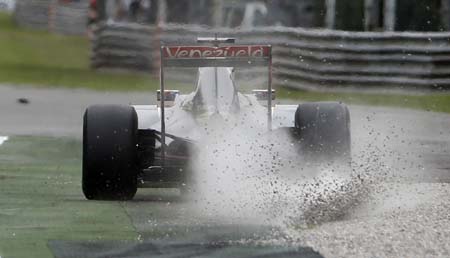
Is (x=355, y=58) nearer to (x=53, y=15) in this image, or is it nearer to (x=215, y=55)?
(x=215, y=55)

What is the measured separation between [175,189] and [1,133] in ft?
19.1

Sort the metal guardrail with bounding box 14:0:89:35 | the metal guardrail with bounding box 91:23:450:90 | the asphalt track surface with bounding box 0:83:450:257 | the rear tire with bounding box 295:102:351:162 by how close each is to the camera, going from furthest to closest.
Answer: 1. the metal guardrail with bounding box 14:0:89:35
2. the metal guardrail with bounding box 91:23:450:90
3. the rear tire with bounding box 295:102:351:162
4. the asphalt track surface with bounding box 0:83:450:257

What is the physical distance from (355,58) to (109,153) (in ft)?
44.8

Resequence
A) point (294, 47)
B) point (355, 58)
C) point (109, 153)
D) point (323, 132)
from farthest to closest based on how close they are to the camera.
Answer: point (294, 47) < point (355, 58) < point (323, 132) < point (109, 153)

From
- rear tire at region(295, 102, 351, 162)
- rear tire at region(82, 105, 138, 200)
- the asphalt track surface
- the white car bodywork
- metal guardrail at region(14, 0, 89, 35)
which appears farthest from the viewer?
metal guardrail at region(14, 0, 89, 35)

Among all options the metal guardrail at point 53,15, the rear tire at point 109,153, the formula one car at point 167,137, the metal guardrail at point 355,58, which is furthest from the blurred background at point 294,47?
the rear tire at point 109,153

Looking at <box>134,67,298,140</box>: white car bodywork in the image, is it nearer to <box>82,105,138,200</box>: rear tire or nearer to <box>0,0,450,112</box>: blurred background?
<box>82,105,138,200</box>: rear tire

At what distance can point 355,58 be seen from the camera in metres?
24.0

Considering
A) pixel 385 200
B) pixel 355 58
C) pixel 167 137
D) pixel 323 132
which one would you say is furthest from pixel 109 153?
pixel 355 58

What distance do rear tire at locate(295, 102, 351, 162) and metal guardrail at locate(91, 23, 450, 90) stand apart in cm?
1151

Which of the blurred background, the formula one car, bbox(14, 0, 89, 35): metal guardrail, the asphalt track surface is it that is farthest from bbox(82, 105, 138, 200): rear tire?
bbox(14, 0, 89, 35): metal guardrail

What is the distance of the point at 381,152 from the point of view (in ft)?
45.2

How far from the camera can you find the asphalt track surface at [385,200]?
351 inches

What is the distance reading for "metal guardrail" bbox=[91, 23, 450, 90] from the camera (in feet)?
74.9
